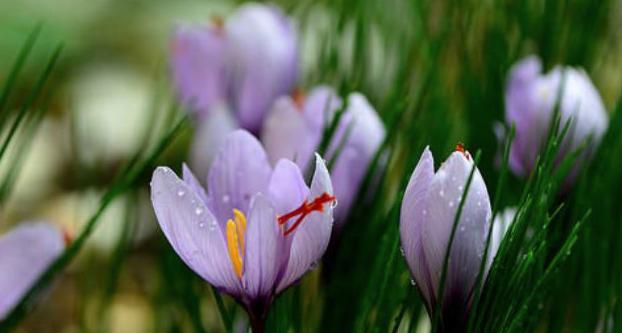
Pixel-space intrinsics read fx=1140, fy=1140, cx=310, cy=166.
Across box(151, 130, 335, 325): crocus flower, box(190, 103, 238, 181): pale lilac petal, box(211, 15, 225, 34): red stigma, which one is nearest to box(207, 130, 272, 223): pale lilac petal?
box(151, 130, 335, 325): crocus flower

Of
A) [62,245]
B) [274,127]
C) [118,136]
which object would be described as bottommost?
[62,245]

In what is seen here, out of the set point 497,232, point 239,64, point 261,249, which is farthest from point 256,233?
point 239,64

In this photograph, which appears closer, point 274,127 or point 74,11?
point 274,127

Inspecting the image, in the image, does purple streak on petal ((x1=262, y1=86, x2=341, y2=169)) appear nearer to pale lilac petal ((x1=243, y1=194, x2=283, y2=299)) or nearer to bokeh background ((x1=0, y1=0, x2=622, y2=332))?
bokeh background ((x1=0, y1=0, x2=622, y2=332))

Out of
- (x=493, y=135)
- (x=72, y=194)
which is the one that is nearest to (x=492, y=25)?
(x=493, y=135)

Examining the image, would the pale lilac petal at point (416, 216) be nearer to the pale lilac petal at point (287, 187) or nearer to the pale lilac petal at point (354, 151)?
the pale lilac petal at point (287, 187)

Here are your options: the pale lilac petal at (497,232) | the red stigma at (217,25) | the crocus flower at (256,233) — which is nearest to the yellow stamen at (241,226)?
the crocus flower at (256,233)

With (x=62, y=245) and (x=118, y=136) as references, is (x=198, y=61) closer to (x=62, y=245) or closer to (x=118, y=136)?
(x=62, y=245)
